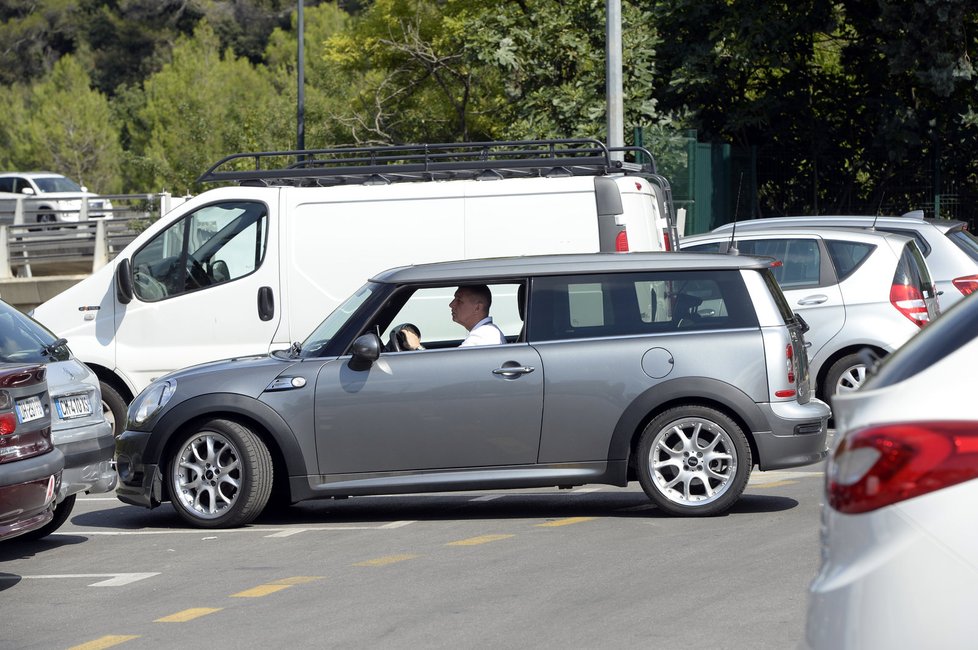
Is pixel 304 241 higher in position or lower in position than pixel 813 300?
higher

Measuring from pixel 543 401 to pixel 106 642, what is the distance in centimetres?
323

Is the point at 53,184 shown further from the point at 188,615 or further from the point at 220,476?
the point at 188,615

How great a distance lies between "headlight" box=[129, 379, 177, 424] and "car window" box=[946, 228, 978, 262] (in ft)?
26.6

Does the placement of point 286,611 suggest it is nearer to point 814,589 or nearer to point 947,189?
point 814,589

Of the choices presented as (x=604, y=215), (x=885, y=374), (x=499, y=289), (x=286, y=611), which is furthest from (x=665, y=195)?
(x=885, y=374)

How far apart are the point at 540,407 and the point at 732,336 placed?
47.4 inches

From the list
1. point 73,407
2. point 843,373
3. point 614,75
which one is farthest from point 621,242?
point 614,75

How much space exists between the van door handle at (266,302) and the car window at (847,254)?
5042 millimetres

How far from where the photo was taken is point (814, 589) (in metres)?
3.30

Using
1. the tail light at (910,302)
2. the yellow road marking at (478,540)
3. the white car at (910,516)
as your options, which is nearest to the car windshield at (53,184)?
the tail light at (910,302)

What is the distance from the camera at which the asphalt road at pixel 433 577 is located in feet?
19.4

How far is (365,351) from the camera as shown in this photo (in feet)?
27.8

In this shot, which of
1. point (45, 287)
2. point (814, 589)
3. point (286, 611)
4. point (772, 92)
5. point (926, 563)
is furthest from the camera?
point (772, 92)

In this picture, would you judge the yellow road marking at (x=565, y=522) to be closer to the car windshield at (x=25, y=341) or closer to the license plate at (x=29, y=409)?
the license plate at (x=29, y=409)
